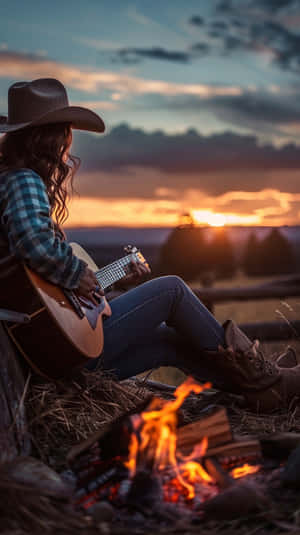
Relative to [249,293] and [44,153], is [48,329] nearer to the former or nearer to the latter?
[44,153]

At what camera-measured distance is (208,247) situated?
113 ft

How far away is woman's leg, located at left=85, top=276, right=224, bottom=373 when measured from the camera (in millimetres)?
3006

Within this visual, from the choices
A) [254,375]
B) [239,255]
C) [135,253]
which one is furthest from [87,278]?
[239,255]

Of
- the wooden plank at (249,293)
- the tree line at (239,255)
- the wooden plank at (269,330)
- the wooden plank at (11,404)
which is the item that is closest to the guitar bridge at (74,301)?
the wooden plank at (11,404)

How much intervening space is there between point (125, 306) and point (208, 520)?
4.27 ft

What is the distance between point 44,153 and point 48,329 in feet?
2.78

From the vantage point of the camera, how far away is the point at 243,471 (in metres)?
2.29

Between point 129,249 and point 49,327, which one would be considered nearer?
point 49,327

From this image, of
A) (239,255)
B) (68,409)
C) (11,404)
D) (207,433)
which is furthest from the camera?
(239,255)

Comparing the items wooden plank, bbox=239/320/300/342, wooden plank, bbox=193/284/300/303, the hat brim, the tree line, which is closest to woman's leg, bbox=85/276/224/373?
the hat brim

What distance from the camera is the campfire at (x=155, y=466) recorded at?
2.05 metres

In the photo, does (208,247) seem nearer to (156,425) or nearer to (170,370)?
(170,370)

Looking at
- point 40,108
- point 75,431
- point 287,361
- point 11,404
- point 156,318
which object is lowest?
point 75,431

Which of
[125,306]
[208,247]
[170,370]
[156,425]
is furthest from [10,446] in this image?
[208,247]
